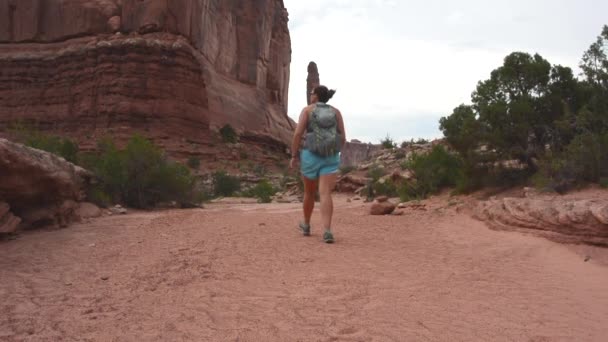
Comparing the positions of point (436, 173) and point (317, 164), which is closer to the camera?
point (317, 164)

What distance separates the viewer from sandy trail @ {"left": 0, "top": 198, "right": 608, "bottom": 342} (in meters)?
2.87

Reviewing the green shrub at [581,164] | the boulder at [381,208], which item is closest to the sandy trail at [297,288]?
the green shrub at [581,164]

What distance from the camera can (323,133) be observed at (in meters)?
5.70

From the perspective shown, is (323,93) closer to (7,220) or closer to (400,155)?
(7,220)

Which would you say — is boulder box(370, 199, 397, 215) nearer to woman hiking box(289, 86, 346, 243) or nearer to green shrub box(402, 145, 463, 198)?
green shrub box(402, 145, 463, 198)

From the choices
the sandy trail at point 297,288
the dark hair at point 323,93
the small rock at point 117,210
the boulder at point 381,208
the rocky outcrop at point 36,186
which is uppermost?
the dark hair at point 323,93

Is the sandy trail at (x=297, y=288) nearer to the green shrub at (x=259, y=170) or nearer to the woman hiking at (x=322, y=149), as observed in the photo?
the woman hiking at (x=322, y=149)

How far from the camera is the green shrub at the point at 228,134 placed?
35.5 m

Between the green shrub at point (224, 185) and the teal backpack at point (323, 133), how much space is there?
1859 centimetres

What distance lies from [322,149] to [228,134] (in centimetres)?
3086

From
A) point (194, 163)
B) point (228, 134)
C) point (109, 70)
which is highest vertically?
point (109, 70)

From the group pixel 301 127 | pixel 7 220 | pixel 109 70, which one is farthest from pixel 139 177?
pixel 109 70

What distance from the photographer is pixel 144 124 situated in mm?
30859

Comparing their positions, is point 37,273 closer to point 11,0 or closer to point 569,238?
point 569,238
